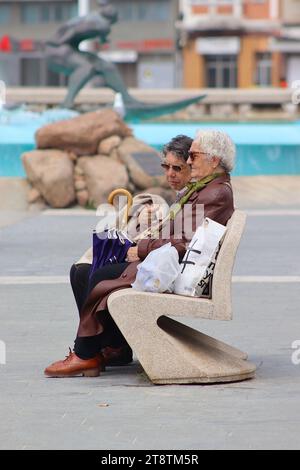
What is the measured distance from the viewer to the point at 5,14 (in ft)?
243

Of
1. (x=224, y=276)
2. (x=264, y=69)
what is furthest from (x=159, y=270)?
(x=264, y=69)

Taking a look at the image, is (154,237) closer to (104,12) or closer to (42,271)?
(42,271)

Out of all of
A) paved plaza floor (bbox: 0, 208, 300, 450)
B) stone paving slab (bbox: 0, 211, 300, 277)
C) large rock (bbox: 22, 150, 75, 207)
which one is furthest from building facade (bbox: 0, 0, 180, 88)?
paved plaza floor (bbox: 0, 208, 300, 450)

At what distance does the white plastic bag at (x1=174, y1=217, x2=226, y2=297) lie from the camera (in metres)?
7.07

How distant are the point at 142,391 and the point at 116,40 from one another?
65.3 m

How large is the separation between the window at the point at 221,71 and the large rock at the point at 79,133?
163 feet

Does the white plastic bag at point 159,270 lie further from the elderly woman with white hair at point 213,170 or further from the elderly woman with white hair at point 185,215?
the elderly woman with white hair at point 213,170

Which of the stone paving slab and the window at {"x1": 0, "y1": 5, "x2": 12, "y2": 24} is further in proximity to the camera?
the window at {"x1": 0, "y1": 5, "x2": 12, "y2": 24}

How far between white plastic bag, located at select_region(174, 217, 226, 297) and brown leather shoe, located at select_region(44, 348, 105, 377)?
1.93 feet

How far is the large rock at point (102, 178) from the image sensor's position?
741 inches

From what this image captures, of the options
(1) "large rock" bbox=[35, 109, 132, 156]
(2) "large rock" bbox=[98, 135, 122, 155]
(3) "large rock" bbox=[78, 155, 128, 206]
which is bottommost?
(3) "large rock" bbox=[78, 155, 128, 206]

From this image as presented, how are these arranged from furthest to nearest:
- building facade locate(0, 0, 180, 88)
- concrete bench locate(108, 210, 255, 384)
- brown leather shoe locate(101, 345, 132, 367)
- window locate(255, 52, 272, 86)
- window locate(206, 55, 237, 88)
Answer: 1. building facade locate(0, 0, 180, 88)
2. window locate(206, 55, 237, 88)
3. window locate(255, 52, 272, 86)
4. brown leather shoe locate(101, 345, 132, 367)
5. concrete bench locate(108, 210, 255, 384)

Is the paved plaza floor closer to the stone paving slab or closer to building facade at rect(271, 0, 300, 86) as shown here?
the stone paving slab

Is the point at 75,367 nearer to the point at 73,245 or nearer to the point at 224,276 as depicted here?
the point at 224,276
